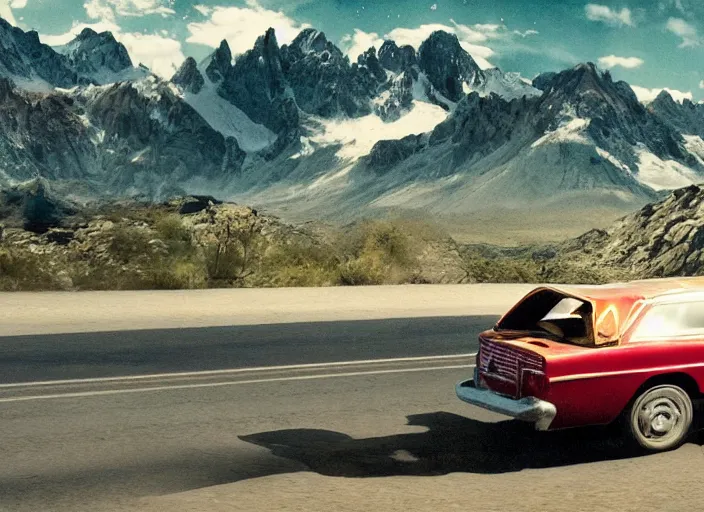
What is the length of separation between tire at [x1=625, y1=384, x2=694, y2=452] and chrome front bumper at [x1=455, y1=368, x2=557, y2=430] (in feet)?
2.20

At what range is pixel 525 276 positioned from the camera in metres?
30.9

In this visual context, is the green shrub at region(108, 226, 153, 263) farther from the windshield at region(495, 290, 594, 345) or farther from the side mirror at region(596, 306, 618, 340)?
the side mirror at region(596, 306, 618, 340)

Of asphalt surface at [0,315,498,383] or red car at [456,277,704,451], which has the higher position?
red car at [456,277,704,451]

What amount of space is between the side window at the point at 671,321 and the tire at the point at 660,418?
383mm

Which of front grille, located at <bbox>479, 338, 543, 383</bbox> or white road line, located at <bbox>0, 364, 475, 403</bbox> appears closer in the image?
front grille, located at <bbox>479, 338, 543, 383</bbox>

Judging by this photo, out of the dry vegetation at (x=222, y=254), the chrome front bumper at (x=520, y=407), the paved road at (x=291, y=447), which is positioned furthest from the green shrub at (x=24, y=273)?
the chrome front bumper at (x=520, y=407)

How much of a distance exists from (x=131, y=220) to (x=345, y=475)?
20.8 m

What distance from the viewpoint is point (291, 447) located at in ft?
26.7

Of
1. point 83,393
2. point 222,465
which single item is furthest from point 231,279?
point 222,465

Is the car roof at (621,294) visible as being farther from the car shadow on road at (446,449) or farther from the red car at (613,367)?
the car shadow on road at (446,449)

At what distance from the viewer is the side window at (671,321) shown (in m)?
7.86

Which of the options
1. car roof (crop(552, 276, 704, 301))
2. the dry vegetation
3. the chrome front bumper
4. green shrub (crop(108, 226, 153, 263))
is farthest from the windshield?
green shrub (crop(108, 226, 153, 263))

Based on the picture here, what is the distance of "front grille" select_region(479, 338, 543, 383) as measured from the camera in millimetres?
7633

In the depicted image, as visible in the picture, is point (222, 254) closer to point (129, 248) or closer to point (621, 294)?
point (129, 248)
